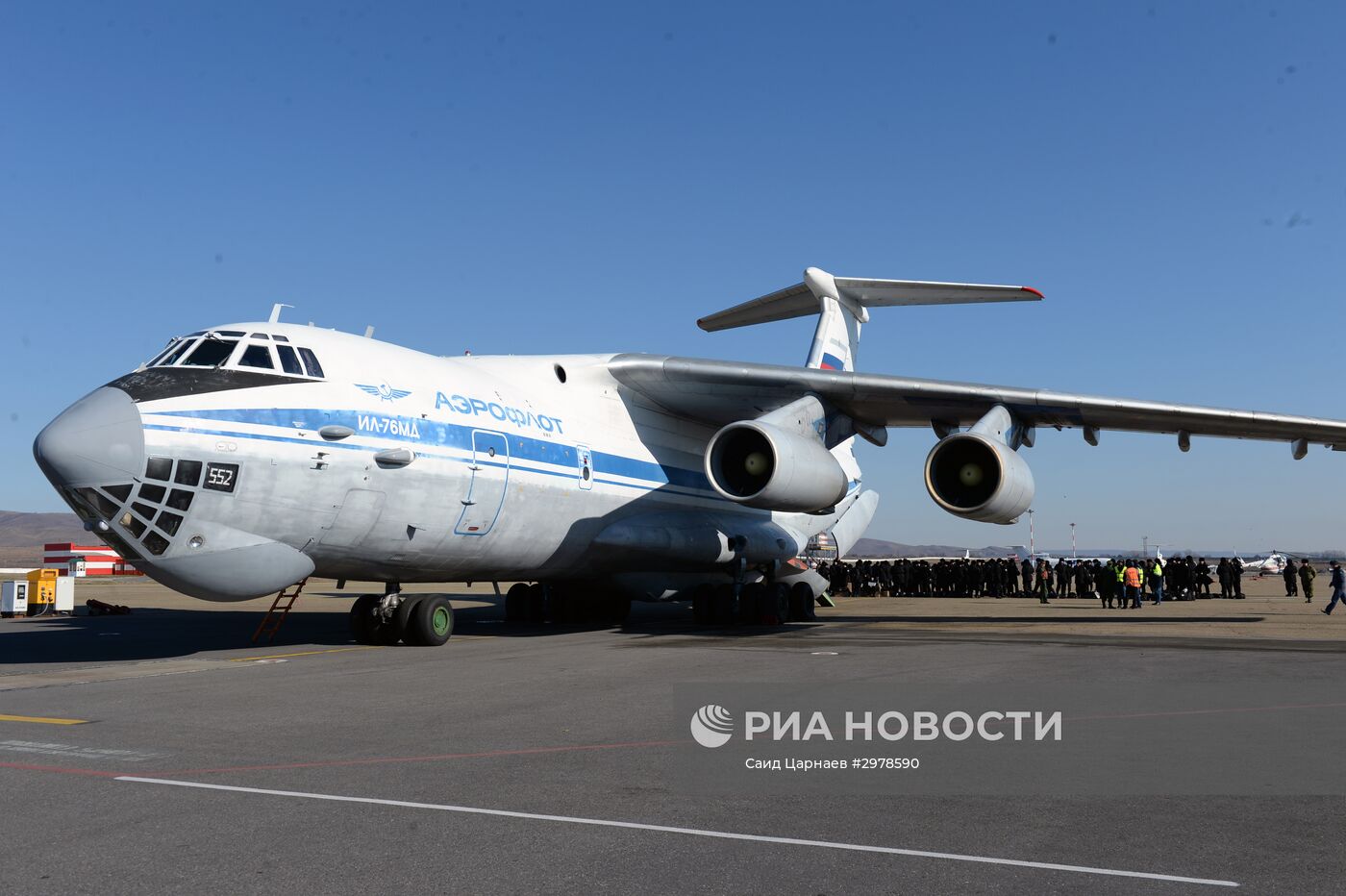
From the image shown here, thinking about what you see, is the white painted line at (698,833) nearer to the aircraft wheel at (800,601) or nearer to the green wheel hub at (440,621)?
the green wheel hub at (440,621)

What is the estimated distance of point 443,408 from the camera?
1164 centimetres

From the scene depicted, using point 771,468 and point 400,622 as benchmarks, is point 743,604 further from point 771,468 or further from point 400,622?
point 400,622

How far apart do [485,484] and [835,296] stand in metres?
9.52

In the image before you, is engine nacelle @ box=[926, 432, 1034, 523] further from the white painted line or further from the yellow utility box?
the yellow utility box

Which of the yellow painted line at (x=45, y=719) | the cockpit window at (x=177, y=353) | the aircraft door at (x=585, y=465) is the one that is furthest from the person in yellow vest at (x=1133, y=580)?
the yellow painted line at (x=45, y=719)

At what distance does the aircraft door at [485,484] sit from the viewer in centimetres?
1180

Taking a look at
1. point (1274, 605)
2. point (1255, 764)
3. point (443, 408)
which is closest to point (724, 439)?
point (443, 408)

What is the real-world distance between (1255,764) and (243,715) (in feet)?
18.9

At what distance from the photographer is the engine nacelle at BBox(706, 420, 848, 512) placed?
13.0 m

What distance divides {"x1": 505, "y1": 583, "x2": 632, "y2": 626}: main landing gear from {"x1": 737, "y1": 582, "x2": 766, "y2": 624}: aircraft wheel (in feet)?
6.05

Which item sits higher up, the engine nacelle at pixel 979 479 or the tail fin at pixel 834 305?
the tail fin at pixel 834 305

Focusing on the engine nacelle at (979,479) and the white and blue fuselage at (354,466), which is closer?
the white and blue fuselage at (354,466)

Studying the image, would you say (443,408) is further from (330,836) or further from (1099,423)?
(1099,423)

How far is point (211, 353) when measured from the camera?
10.2m
